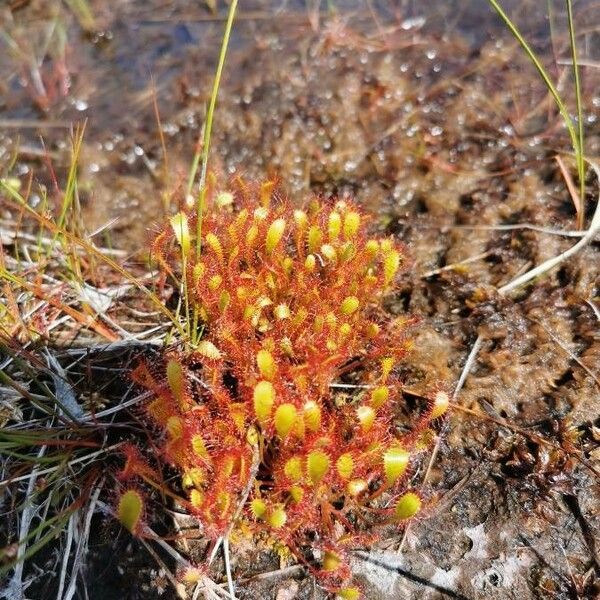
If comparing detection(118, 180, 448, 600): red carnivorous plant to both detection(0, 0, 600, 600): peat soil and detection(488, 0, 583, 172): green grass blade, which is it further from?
detection(488, 0, 583, 172): green grass blade

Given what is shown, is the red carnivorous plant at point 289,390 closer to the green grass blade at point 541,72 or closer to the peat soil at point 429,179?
the peat soil at point 429,179

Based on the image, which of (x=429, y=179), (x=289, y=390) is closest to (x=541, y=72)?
(x=429, y=179)

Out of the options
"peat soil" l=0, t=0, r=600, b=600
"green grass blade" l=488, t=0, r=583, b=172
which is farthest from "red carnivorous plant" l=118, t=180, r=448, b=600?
"green grass blade" l=488, t=0, r=583, b=172

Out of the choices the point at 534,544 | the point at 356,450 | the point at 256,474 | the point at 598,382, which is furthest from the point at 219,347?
the point at 598,382

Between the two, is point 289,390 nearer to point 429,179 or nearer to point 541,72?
point 541,72

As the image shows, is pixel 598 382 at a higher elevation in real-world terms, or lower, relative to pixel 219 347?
lower

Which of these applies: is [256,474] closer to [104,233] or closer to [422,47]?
[104,233]

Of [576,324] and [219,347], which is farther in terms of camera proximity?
[576,324]

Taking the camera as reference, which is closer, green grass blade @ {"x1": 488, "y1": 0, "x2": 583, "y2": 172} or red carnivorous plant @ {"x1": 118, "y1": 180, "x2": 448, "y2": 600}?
red carnivorous plant @ {"x1": 118, "y1": 180, "x2": 448, "y2": 600}
